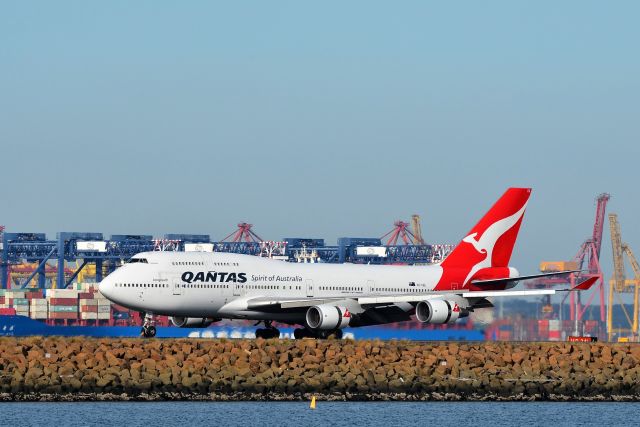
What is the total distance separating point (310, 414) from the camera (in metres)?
47.7

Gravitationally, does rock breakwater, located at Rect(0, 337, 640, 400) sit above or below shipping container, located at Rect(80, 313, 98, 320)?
below

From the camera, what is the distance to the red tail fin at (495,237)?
245ft

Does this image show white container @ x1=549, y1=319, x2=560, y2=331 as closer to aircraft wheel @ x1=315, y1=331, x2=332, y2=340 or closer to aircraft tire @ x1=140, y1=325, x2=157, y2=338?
aircraft wheel @ x1=315, y1=331, x2=332, y2=340

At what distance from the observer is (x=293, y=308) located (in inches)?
2628

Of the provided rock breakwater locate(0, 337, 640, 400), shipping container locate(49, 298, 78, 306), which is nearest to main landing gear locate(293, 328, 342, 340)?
rock breakwater locate(0, 337, 640, 400)

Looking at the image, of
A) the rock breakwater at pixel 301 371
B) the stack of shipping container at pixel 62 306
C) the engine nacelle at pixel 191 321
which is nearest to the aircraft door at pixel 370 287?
the engine nacelle at pixel 191 321

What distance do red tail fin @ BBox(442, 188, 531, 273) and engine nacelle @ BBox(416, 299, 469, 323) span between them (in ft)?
23.9

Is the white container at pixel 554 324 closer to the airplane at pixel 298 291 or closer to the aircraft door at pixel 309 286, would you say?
the airplane at pixel 298 291

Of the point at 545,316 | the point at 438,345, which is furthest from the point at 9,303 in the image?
the point at 438,345

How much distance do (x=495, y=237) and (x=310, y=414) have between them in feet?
99.1

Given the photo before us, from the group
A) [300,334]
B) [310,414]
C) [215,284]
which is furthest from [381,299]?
[310,414]

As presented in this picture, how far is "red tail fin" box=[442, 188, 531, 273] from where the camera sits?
74.7m

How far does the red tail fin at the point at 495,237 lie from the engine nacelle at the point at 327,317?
10225 millimetres

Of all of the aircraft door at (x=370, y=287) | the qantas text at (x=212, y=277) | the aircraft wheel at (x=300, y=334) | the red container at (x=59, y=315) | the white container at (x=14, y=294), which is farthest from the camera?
the white container at (x=14, y=294)
